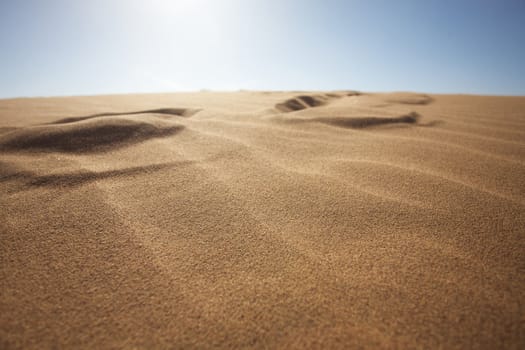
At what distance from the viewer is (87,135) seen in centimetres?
132

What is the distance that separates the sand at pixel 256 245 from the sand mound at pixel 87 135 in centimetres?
1

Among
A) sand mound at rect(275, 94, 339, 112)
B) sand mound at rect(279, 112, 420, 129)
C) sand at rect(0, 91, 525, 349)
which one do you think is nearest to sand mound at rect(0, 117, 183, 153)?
sand at rect(0, 91, 525, 349)

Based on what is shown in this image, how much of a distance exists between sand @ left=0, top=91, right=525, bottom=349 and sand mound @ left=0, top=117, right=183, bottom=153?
1 cm

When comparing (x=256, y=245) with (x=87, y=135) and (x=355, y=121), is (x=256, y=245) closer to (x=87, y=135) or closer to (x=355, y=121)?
(x=87, y=135)

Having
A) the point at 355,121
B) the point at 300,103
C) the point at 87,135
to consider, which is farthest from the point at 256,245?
the point at 300,103

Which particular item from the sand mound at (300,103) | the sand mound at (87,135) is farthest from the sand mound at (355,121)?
the sand mound at (87,135)

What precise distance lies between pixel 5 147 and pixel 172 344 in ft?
4.36

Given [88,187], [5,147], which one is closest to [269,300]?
[88,187]

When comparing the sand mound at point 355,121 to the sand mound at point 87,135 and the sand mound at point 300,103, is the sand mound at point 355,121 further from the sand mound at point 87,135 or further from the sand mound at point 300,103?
the sand mound at point 87,135

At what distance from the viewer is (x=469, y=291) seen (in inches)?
21.7

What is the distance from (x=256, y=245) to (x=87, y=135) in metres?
1.16

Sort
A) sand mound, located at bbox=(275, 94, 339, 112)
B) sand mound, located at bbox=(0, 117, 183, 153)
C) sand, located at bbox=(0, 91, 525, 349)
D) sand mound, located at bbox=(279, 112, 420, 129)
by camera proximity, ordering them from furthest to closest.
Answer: sand mound, located at bbox=(275, 94, 339, 112) < sand mound, located at bbox=(279, 112, 420, 129) < sand mound, located at bbox=(0, 117, 183, 153) < sand, located at bbox=(0, 91, 525, 349)

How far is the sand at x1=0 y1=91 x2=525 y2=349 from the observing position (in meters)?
0.49

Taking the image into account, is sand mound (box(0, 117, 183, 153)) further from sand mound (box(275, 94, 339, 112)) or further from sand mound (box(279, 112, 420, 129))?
sand mound (box(275, 94, 339, 112))
